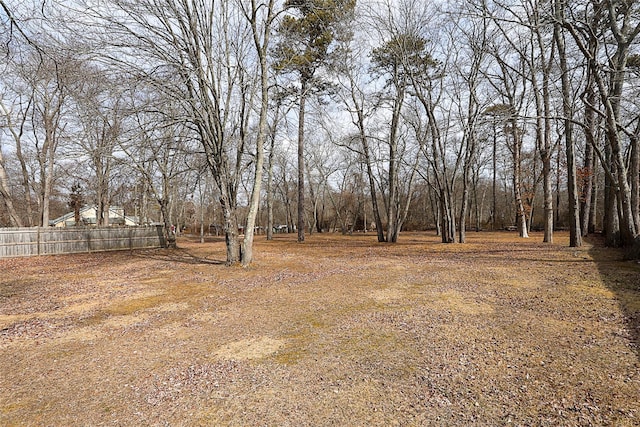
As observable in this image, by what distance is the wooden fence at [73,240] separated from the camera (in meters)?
13.0

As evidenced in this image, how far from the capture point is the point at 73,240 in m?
14.6

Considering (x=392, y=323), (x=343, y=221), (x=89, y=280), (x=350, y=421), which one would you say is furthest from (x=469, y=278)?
(x=343, y=221)

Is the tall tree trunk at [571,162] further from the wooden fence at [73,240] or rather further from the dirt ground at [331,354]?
the wooden fence at [73,240]

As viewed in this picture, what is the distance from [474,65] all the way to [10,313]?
16670 millimetres

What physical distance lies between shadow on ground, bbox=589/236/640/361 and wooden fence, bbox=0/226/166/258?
18526 mm

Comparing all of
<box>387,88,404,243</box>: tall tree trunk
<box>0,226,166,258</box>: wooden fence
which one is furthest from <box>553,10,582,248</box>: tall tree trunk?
<box>0,226,166,258</box>: wooden fence

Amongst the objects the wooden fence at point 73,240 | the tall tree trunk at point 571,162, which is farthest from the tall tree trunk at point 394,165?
the wooden fence at point 73,240

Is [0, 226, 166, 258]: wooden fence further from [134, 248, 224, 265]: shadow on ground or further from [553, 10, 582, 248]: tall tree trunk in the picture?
[553, 10, 582, 248]: tall tree trunk

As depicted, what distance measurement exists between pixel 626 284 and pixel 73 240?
19327mm

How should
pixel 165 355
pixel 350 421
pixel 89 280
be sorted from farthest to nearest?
pixel 89 280 < pixel 165 355 < pixel 350 421

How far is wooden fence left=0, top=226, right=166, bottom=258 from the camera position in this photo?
12977 millimetres

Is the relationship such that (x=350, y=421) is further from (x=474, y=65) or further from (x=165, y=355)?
(x=474, y=65)

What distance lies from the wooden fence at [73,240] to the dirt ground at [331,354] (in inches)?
350

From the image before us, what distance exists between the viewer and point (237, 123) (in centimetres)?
1067
